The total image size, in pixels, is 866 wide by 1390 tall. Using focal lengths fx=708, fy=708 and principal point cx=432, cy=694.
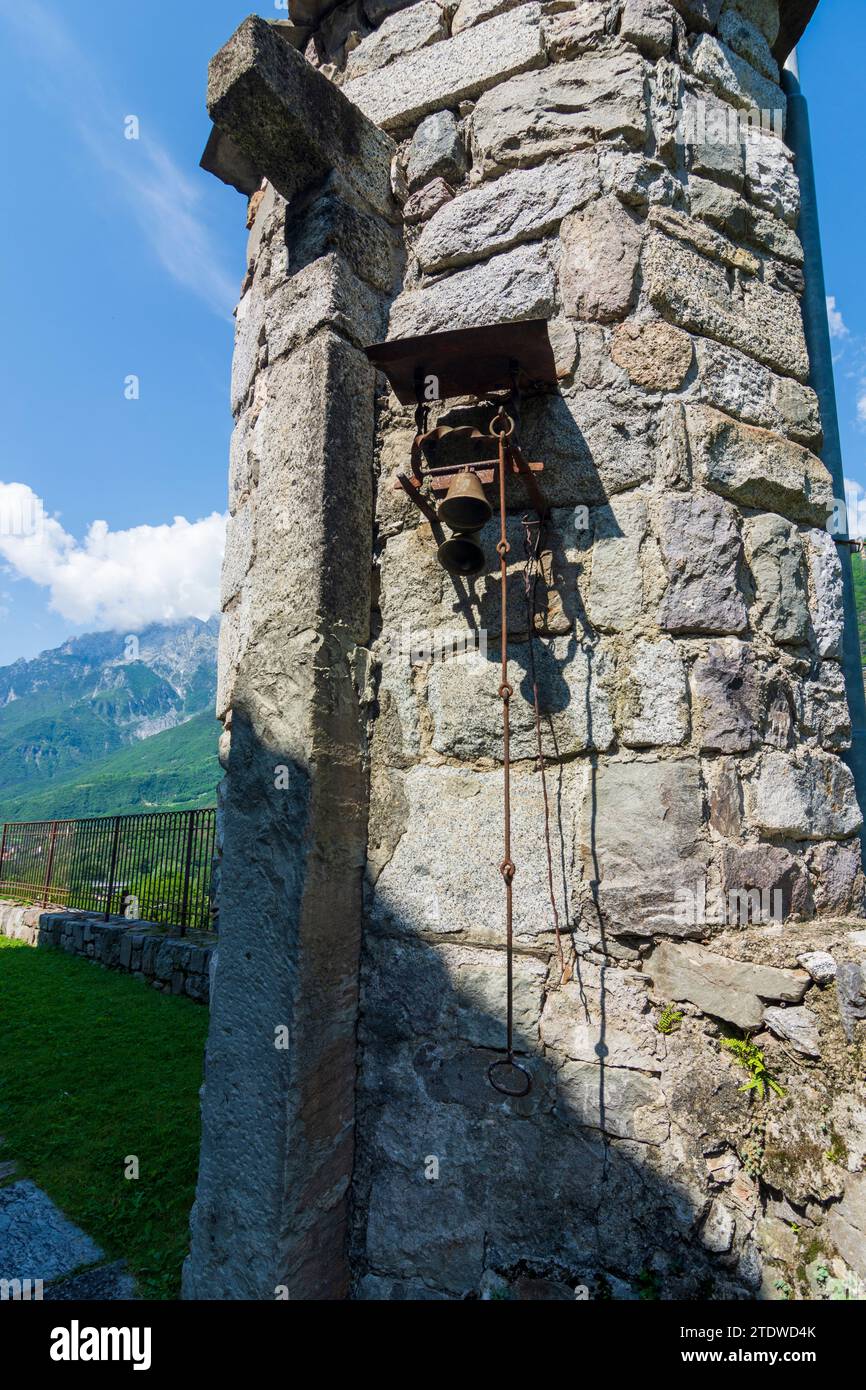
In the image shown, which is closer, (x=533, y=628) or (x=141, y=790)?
(x=533, y=628)

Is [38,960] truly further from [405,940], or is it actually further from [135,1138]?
[405,940]

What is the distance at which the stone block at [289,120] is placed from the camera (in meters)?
2.21

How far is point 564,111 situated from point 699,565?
1.63 m

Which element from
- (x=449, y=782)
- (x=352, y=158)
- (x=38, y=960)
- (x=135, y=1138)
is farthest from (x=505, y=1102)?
(x=38, y=960)

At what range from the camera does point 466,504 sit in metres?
2.00

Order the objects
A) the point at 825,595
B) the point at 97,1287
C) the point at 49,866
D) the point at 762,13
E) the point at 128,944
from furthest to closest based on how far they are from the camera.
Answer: the point at 49,866 < the point at 128,944 < the point at 762,13 < the point at 97,1287 < the point at 825,595

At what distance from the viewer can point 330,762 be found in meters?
2.12

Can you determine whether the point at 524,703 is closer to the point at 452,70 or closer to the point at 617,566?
the point at 617,566

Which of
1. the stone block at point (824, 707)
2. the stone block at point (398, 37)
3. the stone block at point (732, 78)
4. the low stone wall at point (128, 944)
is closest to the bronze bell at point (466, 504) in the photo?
the stone block at point (824, 707)

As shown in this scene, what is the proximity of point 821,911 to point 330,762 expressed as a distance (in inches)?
57.3

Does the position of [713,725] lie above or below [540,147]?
below

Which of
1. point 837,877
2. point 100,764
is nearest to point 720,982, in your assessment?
point 837,877

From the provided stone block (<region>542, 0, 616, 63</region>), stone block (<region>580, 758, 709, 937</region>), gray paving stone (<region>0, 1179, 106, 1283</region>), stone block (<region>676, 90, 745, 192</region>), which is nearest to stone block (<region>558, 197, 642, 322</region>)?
stone block (<region>676, 90, 745, 192</region>)

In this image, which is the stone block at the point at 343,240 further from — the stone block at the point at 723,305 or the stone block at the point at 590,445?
the stone block at the point at 723,305
